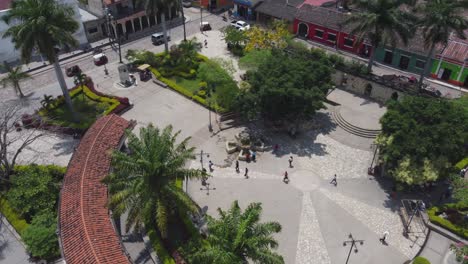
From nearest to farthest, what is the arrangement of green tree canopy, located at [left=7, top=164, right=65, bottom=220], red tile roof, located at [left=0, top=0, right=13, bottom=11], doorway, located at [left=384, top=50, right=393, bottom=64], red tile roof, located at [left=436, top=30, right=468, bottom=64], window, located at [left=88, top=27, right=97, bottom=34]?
green tree canopy, located at [left=7, top=164, right=65, bottom=220] < red tile roof, located at [left=436, top=30, right=468, bottom=64] < red tile roof, located at [left=0, top=0, right=13, bottom=11] < doorway, located at [left=384, top=50, right=393, bottom=64] < window, located at [left=88, top=27, right=97, bottom=34]

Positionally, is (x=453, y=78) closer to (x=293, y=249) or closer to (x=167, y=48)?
(x=293, y=249)

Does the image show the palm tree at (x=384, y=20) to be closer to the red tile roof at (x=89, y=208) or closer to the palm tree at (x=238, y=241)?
the palm tree at (x=238, y=241)

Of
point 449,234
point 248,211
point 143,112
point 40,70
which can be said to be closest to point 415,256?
point 449,234

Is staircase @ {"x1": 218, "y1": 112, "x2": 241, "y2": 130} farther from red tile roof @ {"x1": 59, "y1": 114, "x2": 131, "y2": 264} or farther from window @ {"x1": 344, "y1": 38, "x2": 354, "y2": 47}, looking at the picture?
window @ {"x1": 344, "y1": 38, "x2": 354, "y2": 47}

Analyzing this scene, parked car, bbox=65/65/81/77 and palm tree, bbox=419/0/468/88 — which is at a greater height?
palm tree, bbox=419/0/468/88

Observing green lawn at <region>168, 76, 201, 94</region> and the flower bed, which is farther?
green lawn at <region>168, 76, 201, 94</region>

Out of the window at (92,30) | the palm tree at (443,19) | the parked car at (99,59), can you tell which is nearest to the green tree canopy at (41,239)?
the parked car at (99,59)

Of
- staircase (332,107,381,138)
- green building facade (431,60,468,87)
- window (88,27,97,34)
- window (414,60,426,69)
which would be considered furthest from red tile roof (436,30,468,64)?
window (88,27,97,34)
